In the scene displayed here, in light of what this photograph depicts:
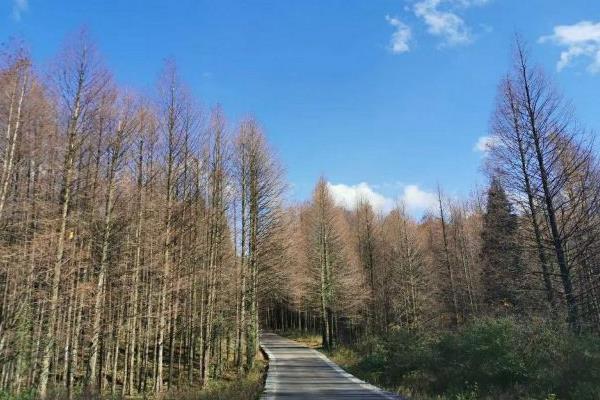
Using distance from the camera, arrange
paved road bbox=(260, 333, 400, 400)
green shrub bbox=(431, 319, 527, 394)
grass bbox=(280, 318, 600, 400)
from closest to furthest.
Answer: grass bbox=(280, 318, 600, 400) → paved road bbox=(260, 333, 400, 400) → green shrub bbox=(431, 319, 527, 394)

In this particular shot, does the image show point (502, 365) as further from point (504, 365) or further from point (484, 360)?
point (484, 360)

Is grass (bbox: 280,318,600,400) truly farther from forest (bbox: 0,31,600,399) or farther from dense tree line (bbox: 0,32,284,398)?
dense tree line (bbox: 0,32,284,398)

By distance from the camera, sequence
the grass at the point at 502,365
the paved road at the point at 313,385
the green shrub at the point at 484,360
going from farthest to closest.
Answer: the green shrub at the point at 484,360, the paved road at the point at 313,385, the grass at the point at 502,365

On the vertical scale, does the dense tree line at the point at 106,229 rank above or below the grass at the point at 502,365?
→ above

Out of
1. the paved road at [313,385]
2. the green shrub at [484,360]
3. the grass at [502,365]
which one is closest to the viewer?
the grass at [502,365]

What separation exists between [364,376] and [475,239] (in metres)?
32.0

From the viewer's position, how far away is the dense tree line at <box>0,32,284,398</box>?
13.5 m

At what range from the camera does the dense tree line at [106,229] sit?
1351cm

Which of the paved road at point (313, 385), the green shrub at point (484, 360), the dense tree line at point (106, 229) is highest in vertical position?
the dense tree line at point (106, 229)

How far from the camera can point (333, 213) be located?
36.6m

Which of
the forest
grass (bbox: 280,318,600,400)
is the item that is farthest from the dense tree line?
grass (bbox: 280,318,600,400)

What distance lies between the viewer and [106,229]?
1545cm

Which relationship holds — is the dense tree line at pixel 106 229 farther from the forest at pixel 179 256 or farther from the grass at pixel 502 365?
the grass at pixel 502 365

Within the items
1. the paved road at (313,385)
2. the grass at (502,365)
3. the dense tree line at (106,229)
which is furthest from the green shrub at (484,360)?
the dense tree line at (106,229)
